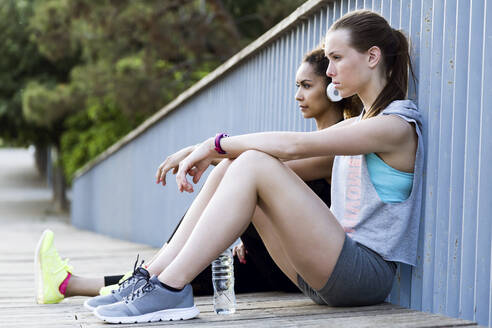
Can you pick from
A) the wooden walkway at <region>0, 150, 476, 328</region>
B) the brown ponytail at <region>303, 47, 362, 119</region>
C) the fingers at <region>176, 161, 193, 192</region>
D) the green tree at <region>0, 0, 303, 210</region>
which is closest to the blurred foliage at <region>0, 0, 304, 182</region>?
the green tree at <region>0, 0, 303, 210</region>

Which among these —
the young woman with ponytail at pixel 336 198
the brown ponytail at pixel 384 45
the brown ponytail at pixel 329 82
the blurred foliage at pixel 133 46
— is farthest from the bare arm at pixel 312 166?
the blurred foliage at pixel 133 46

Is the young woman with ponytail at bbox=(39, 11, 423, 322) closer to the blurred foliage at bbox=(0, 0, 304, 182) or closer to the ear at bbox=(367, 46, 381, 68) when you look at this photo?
the ear at bbox=(367, 46, 381, 68)

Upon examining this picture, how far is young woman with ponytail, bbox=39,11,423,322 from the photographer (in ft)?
7.73

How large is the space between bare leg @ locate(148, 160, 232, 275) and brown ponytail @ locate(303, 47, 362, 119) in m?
0.73

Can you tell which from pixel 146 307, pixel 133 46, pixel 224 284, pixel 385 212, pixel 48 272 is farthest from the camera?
pixel 133 46

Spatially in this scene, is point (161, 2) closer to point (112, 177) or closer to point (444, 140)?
point (112, 177)

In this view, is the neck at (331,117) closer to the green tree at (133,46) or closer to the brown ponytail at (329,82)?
the brown ponytail at (329,82)

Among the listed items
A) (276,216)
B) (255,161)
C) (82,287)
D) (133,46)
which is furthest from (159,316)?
(133,46)

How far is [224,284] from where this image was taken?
9.75 ft

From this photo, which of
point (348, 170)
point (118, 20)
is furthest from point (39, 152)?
point (348, 170)

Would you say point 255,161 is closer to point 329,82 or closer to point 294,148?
point 294,148

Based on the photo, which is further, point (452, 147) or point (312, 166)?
point (312, 166)

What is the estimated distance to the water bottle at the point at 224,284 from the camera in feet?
8.93

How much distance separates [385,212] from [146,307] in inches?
38.6
